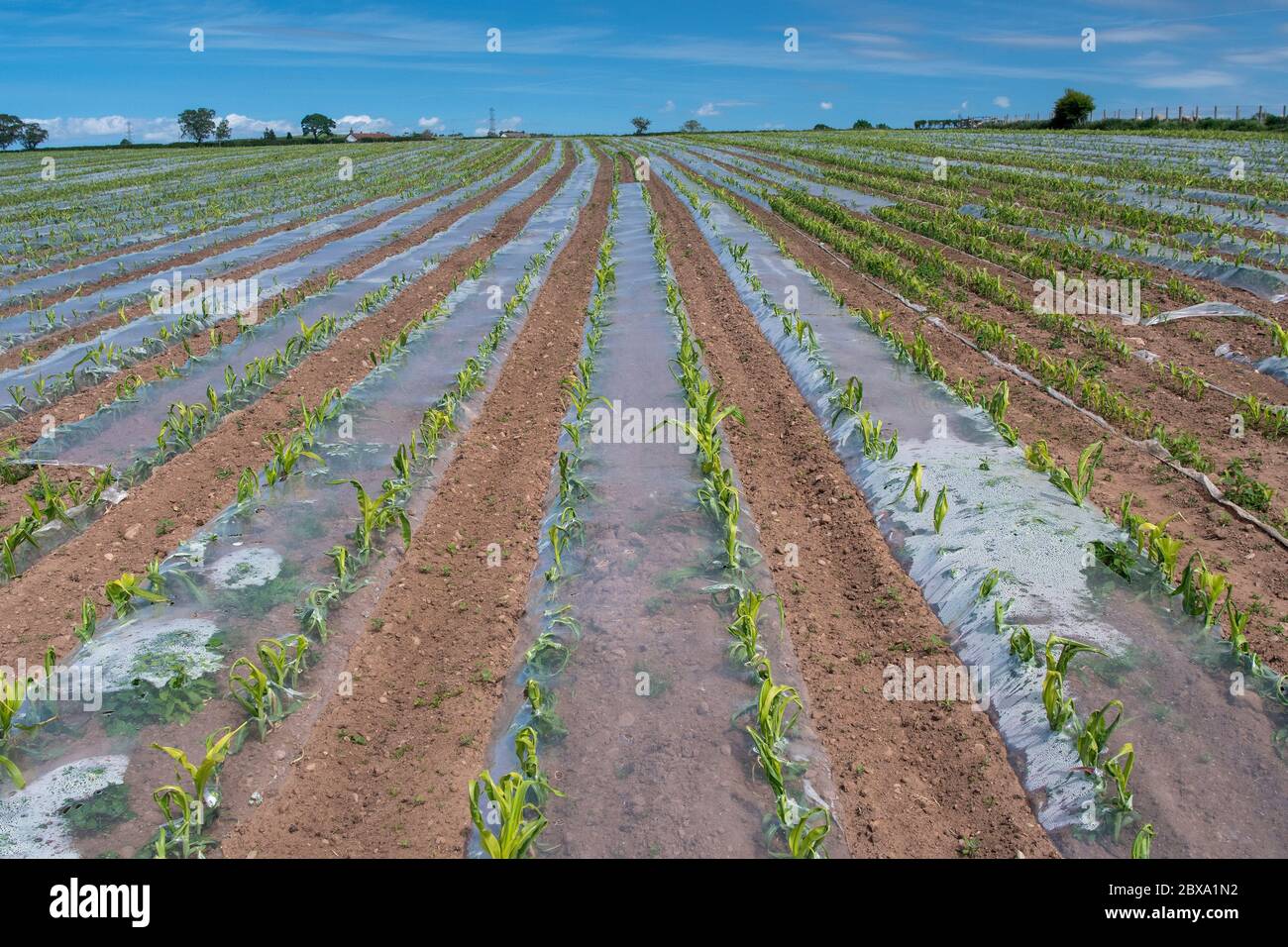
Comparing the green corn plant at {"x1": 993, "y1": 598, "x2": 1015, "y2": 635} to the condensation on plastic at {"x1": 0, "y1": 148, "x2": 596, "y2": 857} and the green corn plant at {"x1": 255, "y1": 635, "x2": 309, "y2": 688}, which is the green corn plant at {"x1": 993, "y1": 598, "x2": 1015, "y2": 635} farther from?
the condensation on plastic at {"x1": 0, "y1": 148, "x2": 596, "y2": 857}

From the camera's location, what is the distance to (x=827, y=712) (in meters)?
3.84

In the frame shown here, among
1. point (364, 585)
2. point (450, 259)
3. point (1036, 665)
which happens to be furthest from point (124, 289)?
point (1036, 665)

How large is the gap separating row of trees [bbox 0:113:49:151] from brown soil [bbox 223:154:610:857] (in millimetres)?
78628

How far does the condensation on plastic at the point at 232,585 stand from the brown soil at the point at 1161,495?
4642 millimetres

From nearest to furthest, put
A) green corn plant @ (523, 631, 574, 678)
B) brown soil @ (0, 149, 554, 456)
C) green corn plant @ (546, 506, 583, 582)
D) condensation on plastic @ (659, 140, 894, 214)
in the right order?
green corn plant @ (523, 631, 574, 678) < green corn plant @ (546, 506, 583, 582) < brown soil @ (0, 149, 554, 456) < condensation on plastic @ (659, 140, 894, 214)

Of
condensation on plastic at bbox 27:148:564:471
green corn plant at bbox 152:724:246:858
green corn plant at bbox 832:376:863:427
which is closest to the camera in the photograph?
green corn plant at bbox 152:724:246:858

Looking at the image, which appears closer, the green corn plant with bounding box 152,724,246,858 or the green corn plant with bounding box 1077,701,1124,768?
the green corn plant with bounding box 152,724,246,858

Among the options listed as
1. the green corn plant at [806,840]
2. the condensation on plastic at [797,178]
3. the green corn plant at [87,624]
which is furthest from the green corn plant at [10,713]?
the condensation on plastic at [797,178]

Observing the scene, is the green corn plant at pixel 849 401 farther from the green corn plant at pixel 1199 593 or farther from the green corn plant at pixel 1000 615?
the green corn plant at pixel 1199 593

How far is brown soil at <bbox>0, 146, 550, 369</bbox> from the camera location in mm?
9320

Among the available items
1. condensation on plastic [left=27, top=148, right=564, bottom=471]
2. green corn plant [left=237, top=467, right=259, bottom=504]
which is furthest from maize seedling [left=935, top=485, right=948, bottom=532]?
condensation on plastic [left=27, top=148, right=564, bottom=471]

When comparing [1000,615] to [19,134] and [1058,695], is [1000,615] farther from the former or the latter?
[19,134]

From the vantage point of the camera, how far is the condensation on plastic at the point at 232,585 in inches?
131

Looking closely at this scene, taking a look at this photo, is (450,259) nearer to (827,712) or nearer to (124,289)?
(124,289)
